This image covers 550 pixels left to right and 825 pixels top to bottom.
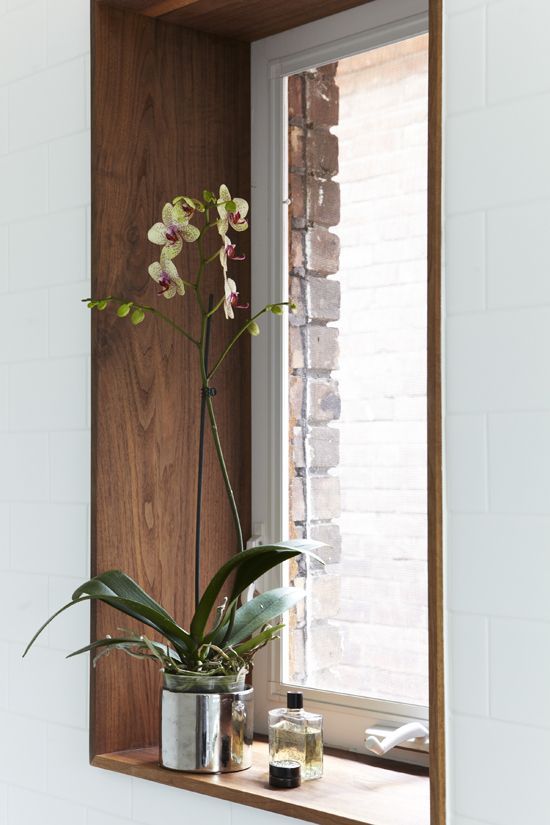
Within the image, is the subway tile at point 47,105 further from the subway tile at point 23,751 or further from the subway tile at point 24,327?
the subway tile at point 23,751

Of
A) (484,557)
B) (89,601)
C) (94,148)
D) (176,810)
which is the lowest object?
(176,810)

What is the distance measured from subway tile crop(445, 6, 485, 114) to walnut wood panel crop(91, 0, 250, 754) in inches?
26.1

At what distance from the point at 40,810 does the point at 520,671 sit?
39.8 inches

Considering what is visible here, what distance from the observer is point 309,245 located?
1808mm

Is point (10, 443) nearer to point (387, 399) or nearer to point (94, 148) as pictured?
point (94, 148)

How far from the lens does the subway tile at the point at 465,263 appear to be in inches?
48.9

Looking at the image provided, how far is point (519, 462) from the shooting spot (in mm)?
1203

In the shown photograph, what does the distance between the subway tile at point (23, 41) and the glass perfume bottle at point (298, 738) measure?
1181 mm

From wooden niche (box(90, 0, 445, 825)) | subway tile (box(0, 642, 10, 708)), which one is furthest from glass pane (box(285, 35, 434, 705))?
subway tile (box(0, 642, 10, 708))

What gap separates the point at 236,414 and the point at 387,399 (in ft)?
1.05

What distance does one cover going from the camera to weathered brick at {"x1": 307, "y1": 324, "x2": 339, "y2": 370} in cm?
177

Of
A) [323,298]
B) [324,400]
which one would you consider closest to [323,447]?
[324,400]

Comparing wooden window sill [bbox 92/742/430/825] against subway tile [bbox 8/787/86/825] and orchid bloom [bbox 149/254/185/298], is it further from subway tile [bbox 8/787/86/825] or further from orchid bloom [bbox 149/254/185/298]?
orchid bloom [bbox 149/254/185/298]

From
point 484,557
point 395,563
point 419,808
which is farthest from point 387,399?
point 419,808
